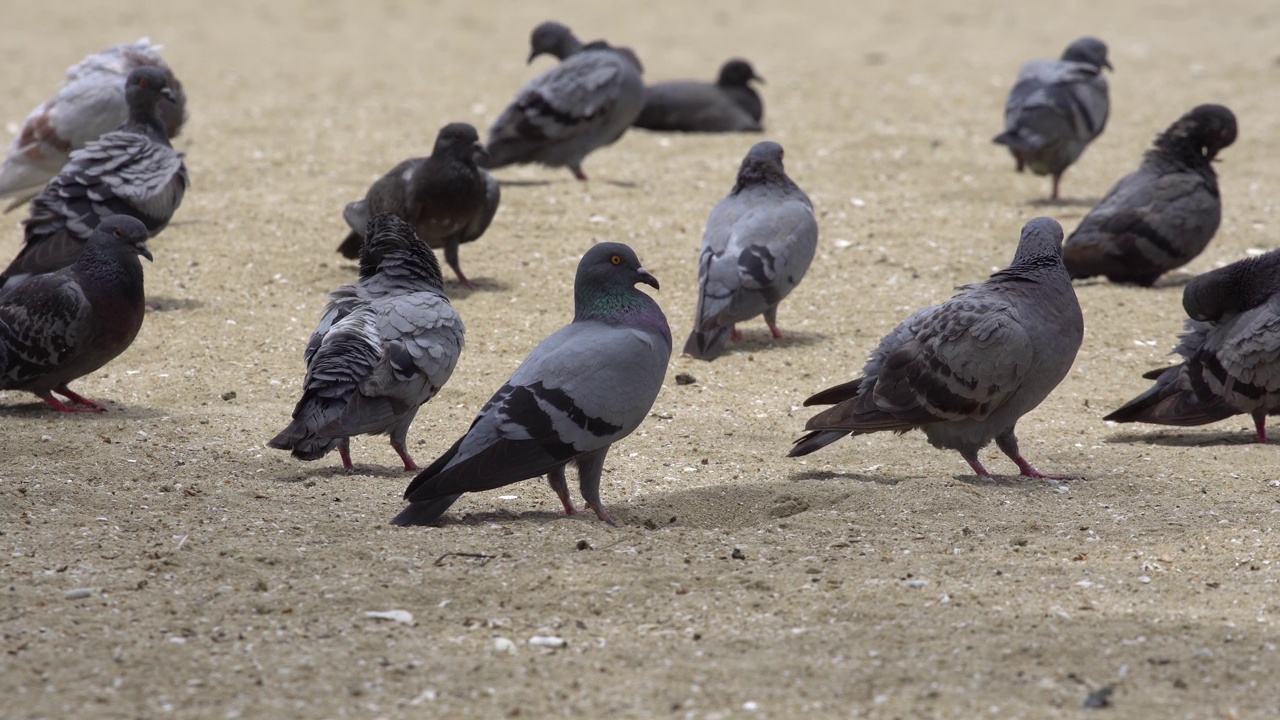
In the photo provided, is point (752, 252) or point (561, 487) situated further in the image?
point (752, 252)

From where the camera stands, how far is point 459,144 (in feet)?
28.5

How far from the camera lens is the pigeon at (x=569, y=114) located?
37.0ft

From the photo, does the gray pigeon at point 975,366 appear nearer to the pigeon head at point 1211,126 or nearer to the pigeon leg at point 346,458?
the pigeon leg at point 346,458

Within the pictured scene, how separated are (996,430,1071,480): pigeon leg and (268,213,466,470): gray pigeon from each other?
230 centimetres

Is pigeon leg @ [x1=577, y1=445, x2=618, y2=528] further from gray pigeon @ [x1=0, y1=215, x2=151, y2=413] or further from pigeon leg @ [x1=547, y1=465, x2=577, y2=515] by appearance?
gray pigeon @ [x1=0, y1=215, x2=151, y2=413]

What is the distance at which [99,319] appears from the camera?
6.55m

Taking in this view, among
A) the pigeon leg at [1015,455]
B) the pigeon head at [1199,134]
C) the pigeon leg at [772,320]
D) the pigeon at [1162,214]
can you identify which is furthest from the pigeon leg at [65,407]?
the pigeon head at [1199,134]

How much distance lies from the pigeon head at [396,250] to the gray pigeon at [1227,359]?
325 centimetres

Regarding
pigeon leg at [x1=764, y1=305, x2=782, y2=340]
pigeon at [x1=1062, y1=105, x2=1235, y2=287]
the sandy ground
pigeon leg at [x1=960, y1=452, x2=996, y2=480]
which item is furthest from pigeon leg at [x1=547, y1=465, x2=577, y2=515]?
pigeon at [x1=1062, y1=105, x2=1235, y2=287]

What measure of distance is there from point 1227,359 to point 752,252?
8.27 ft

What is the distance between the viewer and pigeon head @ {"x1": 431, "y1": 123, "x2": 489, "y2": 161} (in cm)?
864

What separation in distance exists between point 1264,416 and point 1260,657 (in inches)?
122

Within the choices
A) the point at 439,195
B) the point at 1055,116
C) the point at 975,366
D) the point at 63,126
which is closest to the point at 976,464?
the point at 975,366

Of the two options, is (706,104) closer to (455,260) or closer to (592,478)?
(455,260)
